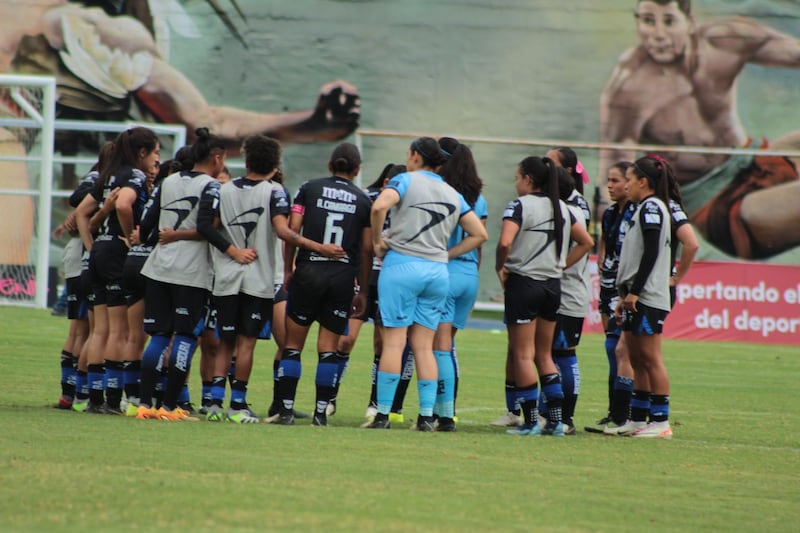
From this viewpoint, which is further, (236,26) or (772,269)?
(236,26)

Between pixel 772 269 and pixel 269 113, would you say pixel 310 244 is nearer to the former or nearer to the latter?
pixel 772 269

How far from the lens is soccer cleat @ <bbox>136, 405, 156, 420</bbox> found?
9.38 meters

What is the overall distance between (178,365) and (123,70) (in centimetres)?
2541

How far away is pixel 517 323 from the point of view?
31.6 ft

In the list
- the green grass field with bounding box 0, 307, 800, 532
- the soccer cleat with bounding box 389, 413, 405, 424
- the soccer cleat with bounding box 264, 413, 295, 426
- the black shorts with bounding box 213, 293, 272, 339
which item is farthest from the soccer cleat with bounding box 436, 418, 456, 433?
the black shorts with bounding box 213, 293, 272, 339

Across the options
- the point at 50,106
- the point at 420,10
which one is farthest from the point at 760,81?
the point at 50,106

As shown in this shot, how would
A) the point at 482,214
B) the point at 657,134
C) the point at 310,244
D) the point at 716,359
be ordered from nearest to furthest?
1. the point at 310,244
2. the point at 482,214
3. the point at 716,359
4. the point at 657,134

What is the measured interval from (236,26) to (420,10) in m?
4.73

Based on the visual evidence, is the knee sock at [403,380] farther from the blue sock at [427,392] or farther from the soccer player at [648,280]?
the soccer player at [648,280]

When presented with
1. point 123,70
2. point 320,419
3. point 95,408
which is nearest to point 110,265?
point 95,408

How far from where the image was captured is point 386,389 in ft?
30.8

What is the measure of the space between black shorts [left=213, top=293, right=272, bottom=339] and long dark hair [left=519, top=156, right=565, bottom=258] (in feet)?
7.17

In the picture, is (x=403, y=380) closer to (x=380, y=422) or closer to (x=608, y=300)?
(x=380, y=422)

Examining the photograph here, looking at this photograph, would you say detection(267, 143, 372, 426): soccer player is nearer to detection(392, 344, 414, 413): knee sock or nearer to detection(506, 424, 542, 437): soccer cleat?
detection(392, 344, 414, 413): knee sock
